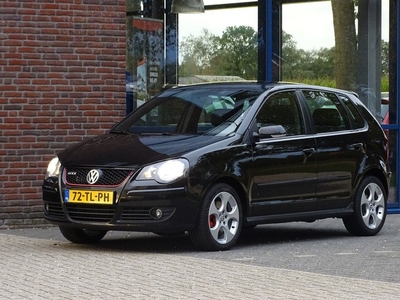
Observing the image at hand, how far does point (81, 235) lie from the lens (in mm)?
12312

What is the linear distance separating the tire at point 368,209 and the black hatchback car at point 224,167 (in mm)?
11

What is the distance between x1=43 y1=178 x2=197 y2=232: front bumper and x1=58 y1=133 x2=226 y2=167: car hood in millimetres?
310

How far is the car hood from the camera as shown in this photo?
37.5 ft

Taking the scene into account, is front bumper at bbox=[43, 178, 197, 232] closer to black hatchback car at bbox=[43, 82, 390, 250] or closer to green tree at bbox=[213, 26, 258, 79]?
black hatchback car at bbox=[43, 82, 390, 250]

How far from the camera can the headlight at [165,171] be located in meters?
11.3

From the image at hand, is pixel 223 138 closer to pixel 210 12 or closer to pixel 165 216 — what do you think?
pixel 165 216

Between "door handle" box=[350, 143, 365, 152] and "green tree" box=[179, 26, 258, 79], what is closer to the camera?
"door handle" box=[350, 143, 365, 152]

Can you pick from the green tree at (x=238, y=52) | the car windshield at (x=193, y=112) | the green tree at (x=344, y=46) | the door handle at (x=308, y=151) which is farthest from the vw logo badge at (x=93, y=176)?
the green tree at (x=344, y=46)

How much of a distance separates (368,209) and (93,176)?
358cm

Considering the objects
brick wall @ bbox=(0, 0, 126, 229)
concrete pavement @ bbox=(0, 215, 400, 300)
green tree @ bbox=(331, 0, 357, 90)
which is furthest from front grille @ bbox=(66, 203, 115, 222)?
green tree @ bbox=(331, 0, 357, 90)

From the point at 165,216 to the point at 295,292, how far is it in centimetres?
284

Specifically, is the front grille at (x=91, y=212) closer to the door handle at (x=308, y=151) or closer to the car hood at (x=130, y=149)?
the car hood at (x=130, y=149)

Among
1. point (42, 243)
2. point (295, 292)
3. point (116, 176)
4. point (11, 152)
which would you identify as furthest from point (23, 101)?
point (295, 292)

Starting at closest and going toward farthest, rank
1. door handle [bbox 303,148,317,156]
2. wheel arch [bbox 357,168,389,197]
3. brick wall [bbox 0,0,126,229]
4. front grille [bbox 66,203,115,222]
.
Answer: front grille [bbox 66,203,115,222]
door handle [bbox 303,148,317,156]
wheel arch [bbox 357,168,389,197]
brick wall [bbox 0,0,126,229]
